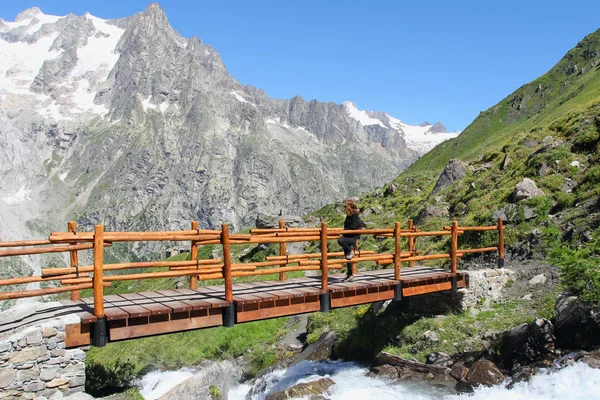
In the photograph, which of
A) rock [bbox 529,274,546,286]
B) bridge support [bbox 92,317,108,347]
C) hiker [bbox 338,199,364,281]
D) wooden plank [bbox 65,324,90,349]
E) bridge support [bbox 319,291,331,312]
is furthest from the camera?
rock [bbox 529,274,546,286]

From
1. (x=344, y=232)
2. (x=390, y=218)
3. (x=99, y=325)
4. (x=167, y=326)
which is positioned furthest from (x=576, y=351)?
(x=390, y=218)

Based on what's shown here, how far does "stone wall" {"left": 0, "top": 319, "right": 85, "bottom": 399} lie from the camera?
10031 mm

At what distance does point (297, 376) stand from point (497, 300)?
824cm

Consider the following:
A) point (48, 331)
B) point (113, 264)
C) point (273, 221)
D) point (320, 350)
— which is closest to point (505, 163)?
point (320, 350)

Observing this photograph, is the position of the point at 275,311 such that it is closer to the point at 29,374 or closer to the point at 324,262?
the point at 324,262

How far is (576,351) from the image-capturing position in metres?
13.8

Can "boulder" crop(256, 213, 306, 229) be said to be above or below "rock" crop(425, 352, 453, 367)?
above

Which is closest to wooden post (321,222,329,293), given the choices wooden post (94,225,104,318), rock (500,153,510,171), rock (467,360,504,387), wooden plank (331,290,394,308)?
wooden plank (331,290,394,308)

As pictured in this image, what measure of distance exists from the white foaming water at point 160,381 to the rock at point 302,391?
12.2 feet

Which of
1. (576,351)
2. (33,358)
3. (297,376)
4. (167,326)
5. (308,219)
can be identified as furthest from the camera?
(308,219)

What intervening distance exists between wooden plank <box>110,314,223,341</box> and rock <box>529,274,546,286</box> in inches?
497

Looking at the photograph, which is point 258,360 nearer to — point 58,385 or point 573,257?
point 58,385

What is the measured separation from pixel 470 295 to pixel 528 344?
160 inches

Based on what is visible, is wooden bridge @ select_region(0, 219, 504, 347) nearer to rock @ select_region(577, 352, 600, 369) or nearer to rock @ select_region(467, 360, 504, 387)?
rock @ select_region(467, 360, 504, 387)
